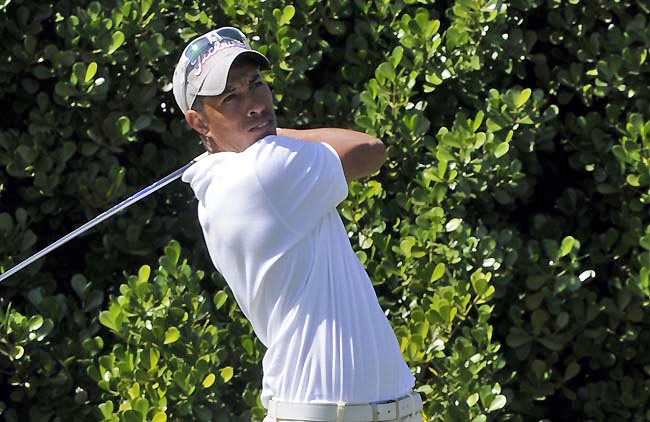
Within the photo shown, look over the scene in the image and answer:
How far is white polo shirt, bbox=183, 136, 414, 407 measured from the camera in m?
3.51

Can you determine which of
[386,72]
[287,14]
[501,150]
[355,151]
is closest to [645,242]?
[501,150]

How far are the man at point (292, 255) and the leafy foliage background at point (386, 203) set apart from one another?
47.8 inches

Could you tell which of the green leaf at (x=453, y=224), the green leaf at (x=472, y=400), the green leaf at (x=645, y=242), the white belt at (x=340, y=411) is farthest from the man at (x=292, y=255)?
the green leaf at (x=645, y=242)

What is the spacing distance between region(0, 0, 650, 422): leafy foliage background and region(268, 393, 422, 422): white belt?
3.99 ft

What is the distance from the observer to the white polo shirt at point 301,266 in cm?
351

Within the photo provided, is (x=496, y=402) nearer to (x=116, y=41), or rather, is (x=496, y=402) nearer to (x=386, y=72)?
(x=386, y=72)

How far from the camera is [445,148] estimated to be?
199 inches

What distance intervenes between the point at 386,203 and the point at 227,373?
0.97 meters

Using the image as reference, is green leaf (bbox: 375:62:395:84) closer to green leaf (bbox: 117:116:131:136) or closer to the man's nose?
green leaf (bbox: 117:116:131:136)

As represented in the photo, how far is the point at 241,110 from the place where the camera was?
3.64 m

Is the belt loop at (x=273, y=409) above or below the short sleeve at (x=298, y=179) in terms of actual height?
below

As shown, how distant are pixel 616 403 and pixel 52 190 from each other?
2.38 metres

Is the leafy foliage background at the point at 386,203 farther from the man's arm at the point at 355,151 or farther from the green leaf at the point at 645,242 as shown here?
the man's arm at the point at 355,151

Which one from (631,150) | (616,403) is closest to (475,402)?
(616,403)
